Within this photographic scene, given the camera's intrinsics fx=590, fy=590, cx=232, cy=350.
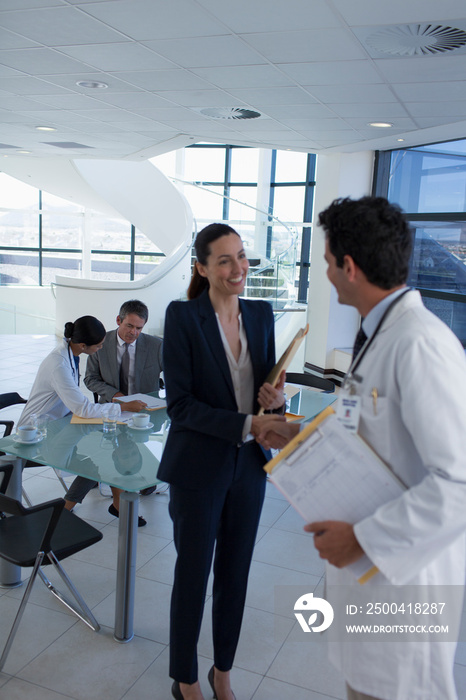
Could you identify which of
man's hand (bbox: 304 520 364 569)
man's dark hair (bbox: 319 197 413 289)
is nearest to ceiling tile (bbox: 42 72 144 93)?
man's dark hair (bbox: 319 197 413 289)

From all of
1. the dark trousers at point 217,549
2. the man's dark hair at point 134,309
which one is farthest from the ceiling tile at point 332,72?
the dark trousers at point 217,549

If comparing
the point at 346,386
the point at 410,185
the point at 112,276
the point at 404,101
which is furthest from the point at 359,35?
the point at 112,276

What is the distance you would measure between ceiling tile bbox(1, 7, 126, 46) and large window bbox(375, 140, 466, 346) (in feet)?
14.7

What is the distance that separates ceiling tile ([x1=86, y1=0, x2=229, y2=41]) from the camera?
Answer: 10.8 ft

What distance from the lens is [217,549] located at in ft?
7.18

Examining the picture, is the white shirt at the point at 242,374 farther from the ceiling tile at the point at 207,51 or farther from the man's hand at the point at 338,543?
the ceiling tile at the point at 207,51

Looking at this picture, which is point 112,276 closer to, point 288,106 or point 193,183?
point 193,183

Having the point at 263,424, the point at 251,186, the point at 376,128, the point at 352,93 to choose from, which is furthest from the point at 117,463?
the point at 251,186

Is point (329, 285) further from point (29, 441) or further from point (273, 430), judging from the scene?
point (273, 430)

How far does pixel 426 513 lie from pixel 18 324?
11805 mm

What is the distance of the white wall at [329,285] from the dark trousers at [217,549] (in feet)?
20.2

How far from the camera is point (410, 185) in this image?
7.59 m

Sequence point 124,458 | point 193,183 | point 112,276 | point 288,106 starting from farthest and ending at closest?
point 112,276 < point 193,183 < point 288,106 < point 124,458

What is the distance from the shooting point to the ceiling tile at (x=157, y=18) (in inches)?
130
